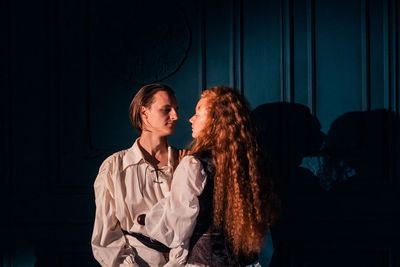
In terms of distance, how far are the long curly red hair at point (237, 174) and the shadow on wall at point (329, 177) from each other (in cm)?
64

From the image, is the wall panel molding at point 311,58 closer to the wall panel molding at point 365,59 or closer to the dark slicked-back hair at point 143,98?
the wall panel molding at point 365,59

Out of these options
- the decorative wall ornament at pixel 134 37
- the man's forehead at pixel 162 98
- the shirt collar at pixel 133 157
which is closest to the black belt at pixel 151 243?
the shirt collar at pixel 133 157

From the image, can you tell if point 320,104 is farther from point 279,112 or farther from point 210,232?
point 210,232

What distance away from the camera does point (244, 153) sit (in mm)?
1365

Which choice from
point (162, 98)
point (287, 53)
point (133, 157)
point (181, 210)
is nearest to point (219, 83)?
A: point (287, 53)

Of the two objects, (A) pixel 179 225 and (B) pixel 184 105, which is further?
(B) pixel 184 105

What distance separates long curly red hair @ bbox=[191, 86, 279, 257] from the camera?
1.29 metres

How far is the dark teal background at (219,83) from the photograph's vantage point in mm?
2016

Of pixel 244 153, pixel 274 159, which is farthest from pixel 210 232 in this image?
pixel 274 159

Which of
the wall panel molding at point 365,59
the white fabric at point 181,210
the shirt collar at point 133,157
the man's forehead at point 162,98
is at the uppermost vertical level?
the wall panel molding at point 365,59

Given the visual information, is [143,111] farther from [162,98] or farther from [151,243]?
[151,243]

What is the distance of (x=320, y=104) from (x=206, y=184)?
118 centimetres

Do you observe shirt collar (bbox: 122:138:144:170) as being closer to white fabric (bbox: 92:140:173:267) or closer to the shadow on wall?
white fabric (bbox: 92:140:173:267)

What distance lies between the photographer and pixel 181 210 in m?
1.26
